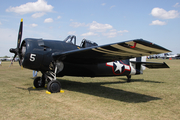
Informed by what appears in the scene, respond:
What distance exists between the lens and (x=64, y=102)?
5.22m

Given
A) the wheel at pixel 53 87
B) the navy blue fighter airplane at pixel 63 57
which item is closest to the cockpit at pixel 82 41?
the navy blue fighter airplane at pixel 63 57

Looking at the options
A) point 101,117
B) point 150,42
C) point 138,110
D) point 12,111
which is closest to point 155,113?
point 138,110

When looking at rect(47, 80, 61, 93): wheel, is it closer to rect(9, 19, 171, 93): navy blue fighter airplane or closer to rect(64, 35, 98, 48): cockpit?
rect(9, 19, 171, 93): navy blue fighter airplane

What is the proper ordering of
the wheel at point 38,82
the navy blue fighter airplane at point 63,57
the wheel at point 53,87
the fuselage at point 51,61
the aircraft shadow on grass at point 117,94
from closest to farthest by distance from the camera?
the aircraft shadow on grass at point 117,94
the navy blue fighter airplane at point 63,57
the fuselage at point 51,61
the wheel at point 53,87
the wheel at point 38,82

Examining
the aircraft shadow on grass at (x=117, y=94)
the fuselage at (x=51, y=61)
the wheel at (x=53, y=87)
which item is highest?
the fuselage at (x=51, y=61)

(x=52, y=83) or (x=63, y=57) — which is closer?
(x=52, y=83)

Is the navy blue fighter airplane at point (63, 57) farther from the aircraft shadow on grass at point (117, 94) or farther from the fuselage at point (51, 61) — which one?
the aircraft shadow on grass at point (117, 94)

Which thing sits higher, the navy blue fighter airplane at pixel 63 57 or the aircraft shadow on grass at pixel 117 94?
the navy blue fighter airplane at pixel 63 57

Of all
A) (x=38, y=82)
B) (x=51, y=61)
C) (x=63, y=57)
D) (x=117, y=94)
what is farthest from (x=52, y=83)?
(x=117, y=94)

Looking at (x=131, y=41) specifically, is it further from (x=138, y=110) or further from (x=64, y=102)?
(x=64, y=102)

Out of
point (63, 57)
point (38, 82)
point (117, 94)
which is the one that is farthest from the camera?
point (38, 82)

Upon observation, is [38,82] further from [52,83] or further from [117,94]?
[117,94]

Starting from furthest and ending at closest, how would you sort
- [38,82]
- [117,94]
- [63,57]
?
[38,82]
[63,57]
[117,94]

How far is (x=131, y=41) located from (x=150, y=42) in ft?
1.82
